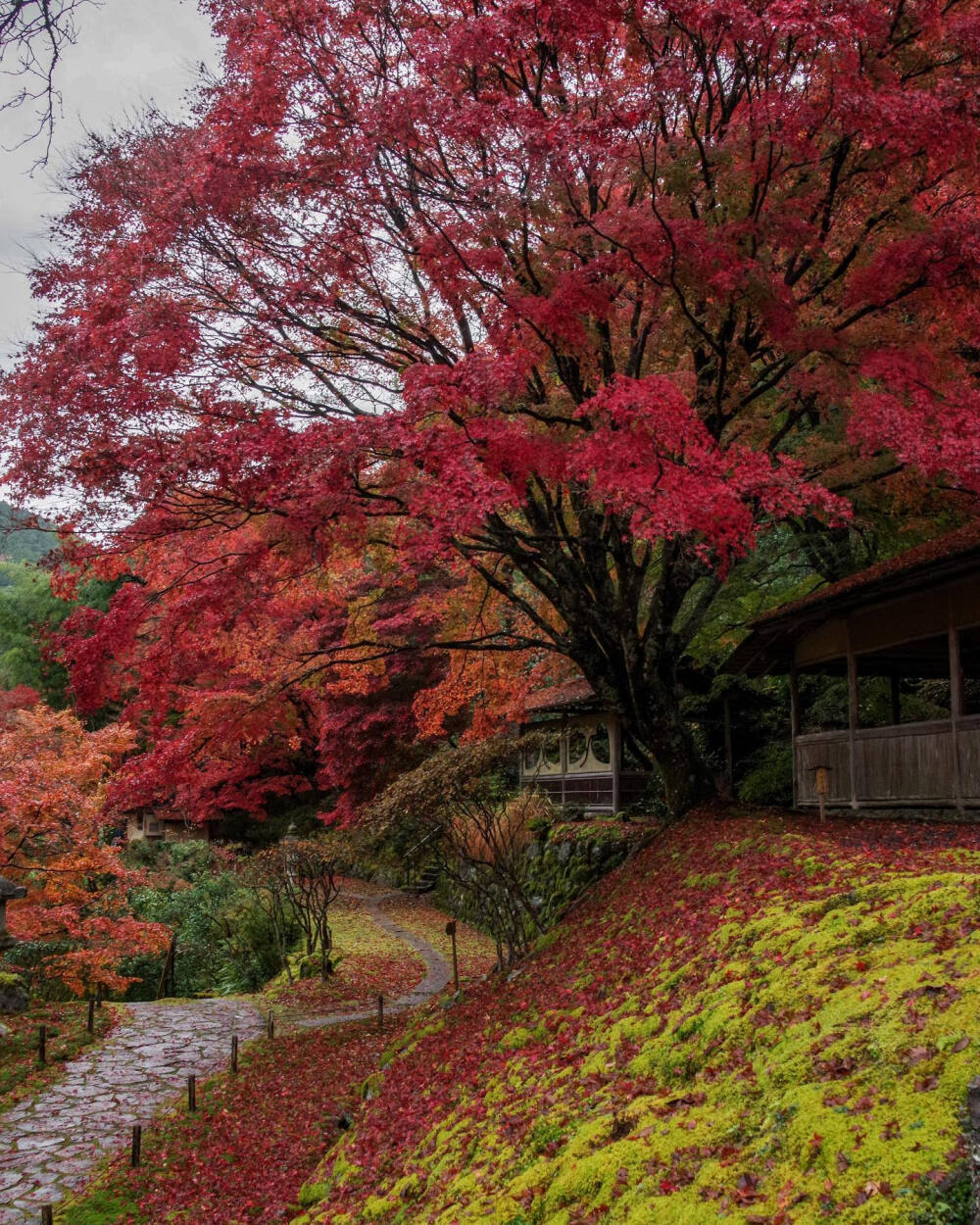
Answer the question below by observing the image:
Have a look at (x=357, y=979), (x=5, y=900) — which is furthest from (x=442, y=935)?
(x=5, y=900)

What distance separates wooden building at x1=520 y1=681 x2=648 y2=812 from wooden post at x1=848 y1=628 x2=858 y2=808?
7369 millimetres

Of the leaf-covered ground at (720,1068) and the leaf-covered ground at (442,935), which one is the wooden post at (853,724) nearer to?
the leaf-covered ground at (720,1068)

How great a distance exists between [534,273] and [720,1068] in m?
7.89

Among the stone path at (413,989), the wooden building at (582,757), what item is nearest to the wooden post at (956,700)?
the stone path at (413,989)

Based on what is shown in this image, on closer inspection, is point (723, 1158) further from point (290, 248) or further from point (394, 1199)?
point (290, 248)

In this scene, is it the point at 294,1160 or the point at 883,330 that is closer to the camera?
the point at 294,1160

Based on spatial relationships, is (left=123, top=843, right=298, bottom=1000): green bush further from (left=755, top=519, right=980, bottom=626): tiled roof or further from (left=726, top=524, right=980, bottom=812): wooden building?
(left=755, top=519, right=980, bottom=626): tiled roof

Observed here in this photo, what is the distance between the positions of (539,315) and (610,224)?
3.53 feet

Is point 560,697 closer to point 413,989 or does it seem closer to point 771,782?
point 771,782

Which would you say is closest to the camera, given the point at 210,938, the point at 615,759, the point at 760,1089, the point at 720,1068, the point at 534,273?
the point at 760,1089

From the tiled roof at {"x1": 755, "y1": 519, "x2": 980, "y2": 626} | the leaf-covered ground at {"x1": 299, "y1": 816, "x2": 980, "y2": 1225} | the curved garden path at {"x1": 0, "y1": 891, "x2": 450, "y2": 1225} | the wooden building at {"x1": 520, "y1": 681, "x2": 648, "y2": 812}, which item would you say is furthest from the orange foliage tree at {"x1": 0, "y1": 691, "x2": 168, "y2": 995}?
the tiled roof at {"x1": 755, "y1": 519, "x2": 980, "y2": 626}

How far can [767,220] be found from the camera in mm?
8867

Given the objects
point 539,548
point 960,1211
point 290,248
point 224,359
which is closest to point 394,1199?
point 960,1211

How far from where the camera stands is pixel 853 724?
43.0 feet
